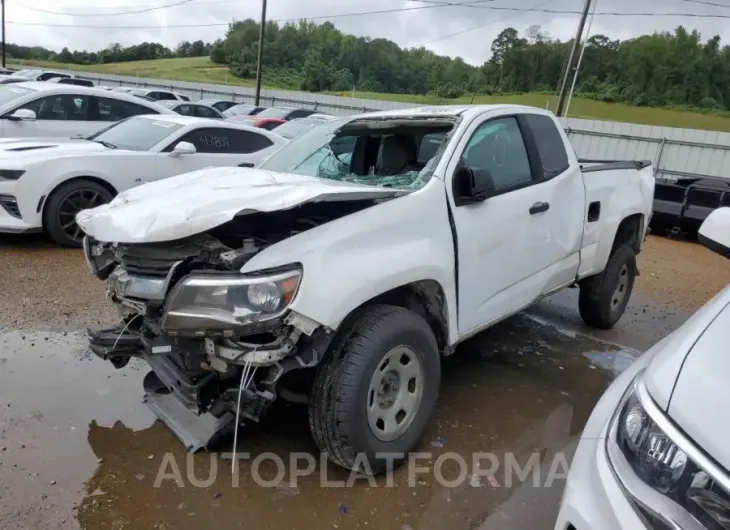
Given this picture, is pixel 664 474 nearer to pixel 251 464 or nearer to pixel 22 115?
pixel 251 464

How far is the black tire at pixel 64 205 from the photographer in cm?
608

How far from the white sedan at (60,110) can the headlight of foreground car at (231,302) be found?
6.83m

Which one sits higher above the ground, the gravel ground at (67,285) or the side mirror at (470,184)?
the side mirror at (470,184)

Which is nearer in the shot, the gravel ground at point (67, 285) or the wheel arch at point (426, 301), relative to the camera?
the wheel arch at point (426, 301)

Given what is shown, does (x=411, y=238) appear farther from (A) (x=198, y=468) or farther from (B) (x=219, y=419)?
(A) (x=198, y=468)

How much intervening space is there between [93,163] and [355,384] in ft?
16.3

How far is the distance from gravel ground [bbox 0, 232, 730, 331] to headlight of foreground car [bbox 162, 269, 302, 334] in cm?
246

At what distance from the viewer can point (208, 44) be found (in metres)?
102

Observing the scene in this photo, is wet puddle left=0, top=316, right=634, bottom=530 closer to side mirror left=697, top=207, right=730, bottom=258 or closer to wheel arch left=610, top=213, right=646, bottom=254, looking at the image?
side mirror left=697, top=207, right=730, bottom=258

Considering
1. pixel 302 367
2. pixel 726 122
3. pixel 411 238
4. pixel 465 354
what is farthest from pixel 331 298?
pixel 726 122

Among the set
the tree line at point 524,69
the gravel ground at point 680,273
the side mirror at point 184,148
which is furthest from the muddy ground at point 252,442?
the tree line at point 524,69

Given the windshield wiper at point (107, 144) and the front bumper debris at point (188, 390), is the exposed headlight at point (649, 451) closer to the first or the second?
the front bumper debris at point (188, 390)

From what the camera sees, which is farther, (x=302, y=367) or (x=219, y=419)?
(x=219, y=419)

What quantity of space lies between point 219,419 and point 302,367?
1.73 ft
